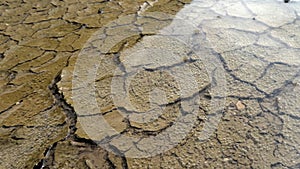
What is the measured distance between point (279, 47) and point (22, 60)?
1.87 meters

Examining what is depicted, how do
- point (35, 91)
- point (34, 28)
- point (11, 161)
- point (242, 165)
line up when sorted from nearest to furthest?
1. point (242, 165)
2. point (11, 161)
3. point (35, 91)
4. point (34, 28)

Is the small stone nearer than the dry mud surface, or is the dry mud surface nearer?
the dry mud surface

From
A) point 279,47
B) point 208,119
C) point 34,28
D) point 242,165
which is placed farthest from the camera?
point 34,28

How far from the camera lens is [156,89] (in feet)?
6.00

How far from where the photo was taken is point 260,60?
198cm

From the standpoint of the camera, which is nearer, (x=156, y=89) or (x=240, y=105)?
(x=240, y=105)

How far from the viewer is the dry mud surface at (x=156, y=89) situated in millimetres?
1440

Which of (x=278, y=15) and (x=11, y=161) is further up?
(x=278, y=15)

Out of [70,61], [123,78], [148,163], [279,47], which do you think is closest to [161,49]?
[123,78]

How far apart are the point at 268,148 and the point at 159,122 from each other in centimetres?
55

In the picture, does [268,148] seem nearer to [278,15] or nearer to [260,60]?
[260,60]

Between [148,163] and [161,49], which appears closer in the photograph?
[148,163]

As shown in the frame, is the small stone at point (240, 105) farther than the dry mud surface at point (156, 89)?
Yes

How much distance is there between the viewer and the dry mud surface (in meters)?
1.44
